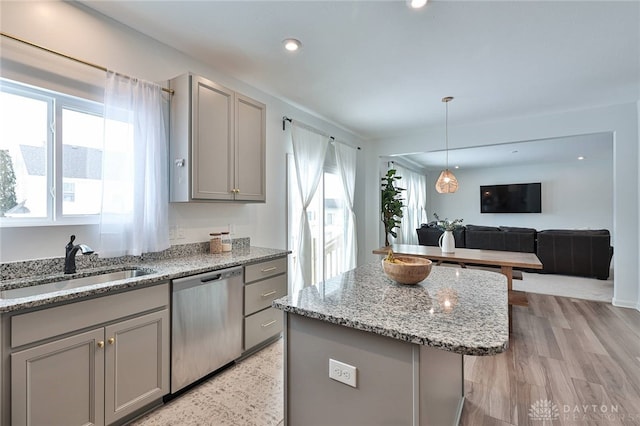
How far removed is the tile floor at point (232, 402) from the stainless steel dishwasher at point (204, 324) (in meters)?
0.10

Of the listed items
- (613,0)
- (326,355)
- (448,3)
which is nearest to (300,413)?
(326,355)

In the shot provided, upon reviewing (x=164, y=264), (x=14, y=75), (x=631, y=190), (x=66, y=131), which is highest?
(x=14, y=75)

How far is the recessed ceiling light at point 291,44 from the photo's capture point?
2325 millimetres

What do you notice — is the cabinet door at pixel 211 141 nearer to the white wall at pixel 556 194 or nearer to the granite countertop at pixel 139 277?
the granite countertop at pixel 139 277

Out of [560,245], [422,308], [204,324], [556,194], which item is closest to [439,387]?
[422,308]

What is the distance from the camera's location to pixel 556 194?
7707 millimetres

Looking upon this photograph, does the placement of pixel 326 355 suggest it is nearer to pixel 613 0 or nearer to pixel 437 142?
pixel 613 0

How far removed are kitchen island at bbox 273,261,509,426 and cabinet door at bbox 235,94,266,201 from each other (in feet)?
5.13

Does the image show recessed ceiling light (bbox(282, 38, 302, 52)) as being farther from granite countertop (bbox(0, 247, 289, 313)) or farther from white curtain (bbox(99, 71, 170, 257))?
granite countertop (bbox(0, 247, 289, 313))

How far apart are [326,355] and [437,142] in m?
4.48

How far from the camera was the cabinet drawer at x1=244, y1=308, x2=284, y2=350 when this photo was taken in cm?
244

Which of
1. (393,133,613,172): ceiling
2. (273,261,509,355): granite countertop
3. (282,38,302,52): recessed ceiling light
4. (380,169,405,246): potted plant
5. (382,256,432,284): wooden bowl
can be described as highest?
(282,38,302,52): recessed ceiling light

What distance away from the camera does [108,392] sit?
1571 millimetres

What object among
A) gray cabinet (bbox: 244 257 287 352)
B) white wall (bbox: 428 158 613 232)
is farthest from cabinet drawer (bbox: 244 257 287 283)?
A: white wall (bbox: 428 158 613 232)
